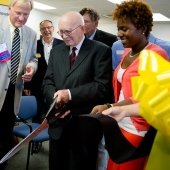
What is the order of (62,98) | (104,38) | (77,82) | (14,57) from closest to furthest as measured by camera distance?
(62,98) → (77,82) → (14,57) → (104,38)

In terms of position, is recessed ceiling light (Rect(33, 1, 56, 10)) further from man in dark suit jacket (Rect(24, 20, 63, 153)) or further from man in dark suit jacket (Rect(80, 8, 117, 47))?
man in dark suit jacket (Rect(80, 8, 117, 47))

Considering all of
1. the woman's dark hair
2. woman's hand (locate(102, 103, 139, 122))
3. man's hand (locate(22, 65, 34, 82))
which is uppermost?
the woman's dark hair

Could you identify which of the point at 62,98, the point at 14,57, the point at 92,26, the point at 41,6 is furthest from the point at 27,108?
the point at 41,6

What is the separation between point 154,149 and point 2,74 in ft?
5.81

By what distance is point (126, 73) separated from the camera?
5.00 feet

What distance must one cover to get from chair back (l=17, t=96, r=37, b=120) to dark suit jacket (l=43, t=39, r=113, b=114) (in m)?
1.22

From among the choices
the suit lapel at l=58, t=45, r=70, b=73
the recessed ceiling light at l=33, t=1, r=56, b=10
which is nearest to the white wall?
the recessed ceiling light at l=33, t=1, r=56, b=10

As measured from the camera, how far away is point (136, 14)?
1598 mm

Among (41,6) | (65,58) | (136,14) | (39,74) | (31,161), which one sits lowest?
(31,161)

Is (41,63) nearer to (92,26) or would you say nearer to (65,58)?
(92,26)

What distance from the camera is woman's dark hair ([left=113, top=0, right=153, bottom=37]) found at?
1.60m

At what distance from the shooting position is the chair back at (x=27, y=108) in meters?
3.16

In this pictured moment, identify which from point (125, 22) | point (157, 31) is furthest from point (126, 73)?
point (157, 31)

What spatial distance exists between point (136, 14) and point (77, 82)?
0.61 metres
